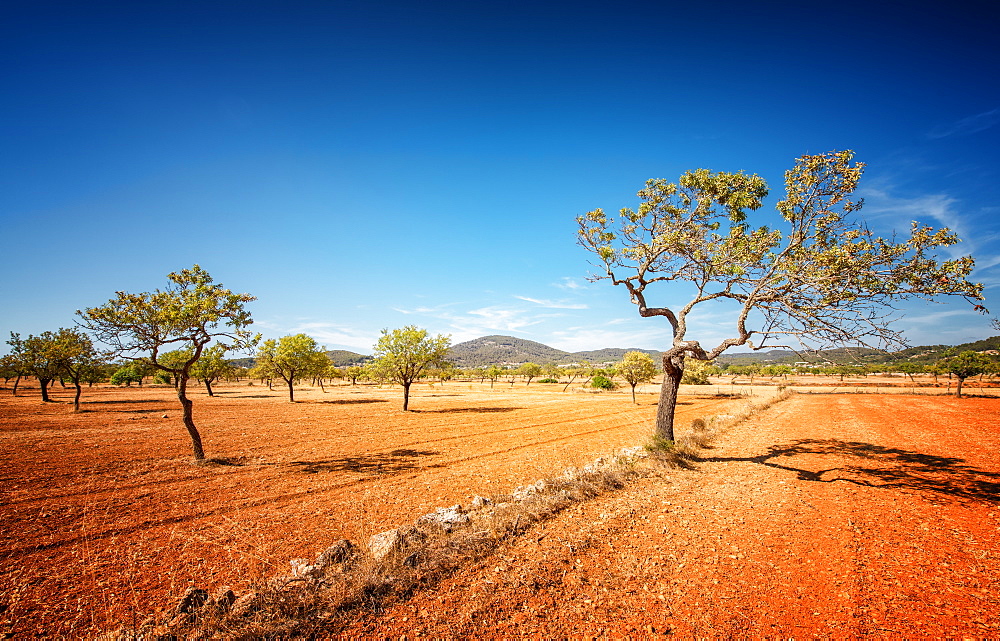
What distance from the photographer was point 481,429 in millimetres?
23578

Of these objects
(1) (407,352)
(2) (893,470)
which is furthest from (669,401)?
(1) (407,352)

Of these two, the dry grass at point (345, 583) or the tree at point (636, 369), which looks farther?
the tree at point (636, 369)

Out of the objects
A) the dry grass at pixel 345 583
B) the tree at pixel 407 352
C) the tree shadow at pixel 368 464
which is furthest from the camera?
the tree at pixel 407 352

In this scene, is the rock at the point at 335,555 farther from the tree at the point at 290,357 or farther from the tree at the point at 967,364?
the tree at the point at 967,364

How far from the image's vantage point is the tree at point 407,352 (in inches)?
1362

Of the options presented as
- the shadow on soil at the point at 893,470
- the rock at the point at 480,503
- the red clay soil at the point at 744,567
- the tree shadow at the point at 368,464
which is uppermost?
the red clay soil at the point at 744,567

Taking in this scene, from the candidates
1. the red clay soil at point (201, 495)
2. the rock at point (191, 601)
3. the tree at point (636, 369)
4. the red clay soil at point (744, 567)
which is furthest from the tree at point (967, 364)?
the rock at point (191, 601)

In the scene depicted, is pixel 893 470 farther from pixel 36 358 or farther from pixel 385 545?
pixel 36 358

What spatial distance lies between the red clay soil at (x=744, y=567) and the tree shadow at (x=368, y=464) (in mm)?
8598

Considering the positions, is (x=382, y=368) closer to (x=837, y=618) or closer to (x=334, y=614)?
(x=334, y=614)

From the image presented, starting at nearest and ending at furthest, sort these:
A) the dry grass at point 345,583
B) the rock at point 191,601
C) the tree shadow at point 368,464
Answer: the dry grass at point 345,583 → the rock at point 191,601 → the tree shadow at point 368,464

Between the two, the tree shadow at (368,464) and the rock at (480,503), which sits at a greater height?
the rock at (480,503)

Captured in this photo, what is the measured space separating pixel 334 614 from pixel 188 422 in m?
13.8

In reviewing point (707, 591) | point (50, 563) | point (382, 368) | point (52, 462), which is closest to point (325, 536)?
point (50, 563)
